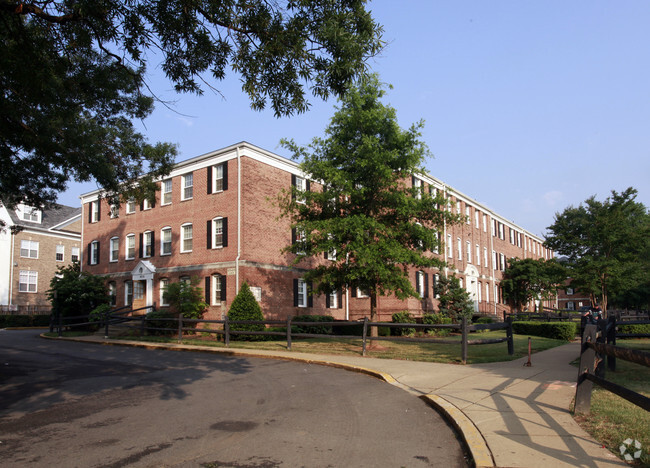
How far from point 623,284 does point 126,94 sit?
1254 inches

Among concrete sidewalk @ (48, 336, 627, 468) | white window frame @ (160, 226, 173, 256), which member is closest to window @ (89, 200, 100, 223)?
white window frame @ (160, 226, 173, 256)

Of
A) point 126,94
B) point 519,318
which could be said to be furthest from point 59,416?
point 519,318

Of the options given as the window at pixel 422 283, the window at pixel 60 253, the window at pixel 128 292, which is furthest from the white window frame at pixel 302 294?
the window at pixel 60 253

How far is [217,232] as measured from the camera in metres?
28.5

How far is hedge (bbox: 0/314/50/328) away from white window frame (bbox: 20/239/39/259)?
30.4 feet

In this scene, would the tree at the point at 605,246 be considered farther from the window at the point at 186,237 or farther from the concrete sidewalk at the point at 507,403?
the window at the point at 186,237

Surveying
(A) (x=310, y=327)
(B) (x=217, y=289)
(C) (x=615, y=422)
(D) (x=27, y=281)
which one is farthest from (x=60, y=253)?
(C) (x=615, y=422)

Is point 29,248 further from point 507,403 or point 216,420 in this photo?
point 507,403

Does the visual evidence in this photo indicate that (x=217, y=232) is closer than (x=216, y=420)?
No

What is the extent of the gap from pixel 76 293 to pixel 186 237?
746 cm

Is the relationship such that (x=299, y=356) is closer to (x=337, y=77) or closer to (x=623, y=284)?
(x=337, y=77)

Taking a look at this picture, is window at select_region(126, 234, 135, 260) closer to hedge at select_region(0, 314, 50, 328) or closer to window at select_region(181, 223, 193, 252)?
window at select_region(181, 223, 193, 252)

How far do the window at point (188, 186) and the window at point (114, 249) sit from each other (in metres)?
7.47

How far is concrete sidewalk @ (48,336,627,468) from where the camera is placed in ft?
17.2
